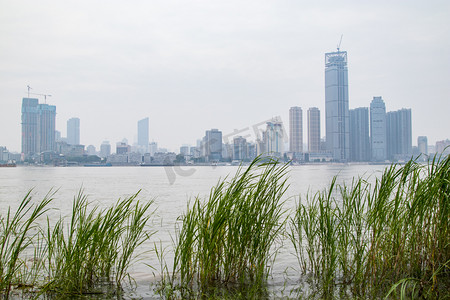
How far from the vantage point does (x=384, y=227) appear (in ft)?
17.2

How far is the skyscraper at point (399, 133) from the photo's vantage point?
135 metres

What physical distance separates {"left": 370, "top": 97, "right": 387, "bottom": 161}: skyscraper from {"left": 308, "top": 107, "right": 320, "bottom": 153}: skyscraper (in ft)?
78.8

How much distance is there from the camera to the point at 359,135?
6260 inches

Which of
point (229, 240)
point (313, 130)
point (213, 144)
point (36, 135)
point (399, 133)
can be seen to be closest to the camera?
point (229, 240)

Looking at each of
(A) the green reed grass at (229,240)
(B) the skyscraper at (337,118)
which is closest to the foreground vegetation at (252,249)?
(A) the green reed grass at (229,240)

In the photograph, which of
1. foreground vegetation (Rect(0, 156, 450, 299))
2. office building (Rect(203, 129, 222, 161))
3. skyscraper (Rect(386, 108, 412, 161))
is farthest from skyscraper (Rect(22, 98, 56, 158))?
foreground vegetation (Rect(0, 156, 450, 299))

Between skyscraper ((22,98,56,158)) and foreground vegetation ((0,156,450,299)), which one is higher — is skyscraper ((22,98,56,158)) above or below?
above

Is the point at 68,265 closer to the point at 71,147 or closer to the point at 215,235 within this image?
the point at 215,235

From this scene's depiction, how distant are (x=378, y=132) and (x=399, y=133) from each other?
26.6 ft

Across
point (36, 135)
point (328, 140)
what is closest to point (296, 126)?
point (328, 140)

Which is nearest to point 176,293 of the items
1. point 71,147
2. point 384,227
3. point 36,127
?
point 384,227

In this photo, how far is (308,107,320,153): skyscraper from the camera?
167 metres

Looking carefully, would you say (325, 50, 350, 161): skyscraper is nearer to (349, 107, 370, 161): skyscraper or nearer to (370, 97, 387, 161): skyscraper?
(349, 107, 370, 161): skyscraper

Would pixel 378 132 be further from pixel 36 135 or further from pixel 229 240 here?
pixel 36 135
